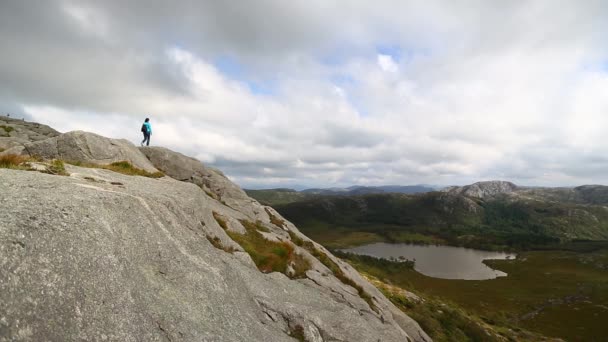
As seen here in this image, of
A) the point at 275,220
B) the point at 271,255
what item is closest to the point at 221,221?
the point at 271,255

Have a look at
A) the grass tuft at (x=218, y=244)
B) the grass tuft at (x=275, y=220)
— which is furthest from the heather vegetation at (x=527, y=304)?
the grass tuft at (x=218, y=244)

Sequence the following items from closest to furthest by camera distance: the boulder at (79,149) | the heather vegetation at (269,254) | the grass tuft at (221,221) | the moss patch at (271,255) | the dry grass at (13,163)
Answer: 1. the dry grass at (13,163)
2. the heather vegetation at (269,254)
3. the moss patch at (271,255)
4. the grass tuft at (221,221)
5. the boulder at (79,149)

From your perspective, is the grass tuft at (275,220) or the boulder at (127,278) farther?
the grass tuft at (275,220)

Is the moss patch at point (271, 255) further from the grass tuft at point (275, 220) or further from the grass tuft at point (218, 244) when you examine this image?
the grass tuft at point (275, 220)

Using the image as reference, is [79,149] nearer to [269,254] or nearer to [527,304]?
[269,254]

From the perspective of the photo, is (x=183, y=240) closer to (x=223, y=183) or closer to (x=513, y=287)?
(x=223, y=183)

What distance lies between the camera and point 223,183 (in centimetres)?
4469

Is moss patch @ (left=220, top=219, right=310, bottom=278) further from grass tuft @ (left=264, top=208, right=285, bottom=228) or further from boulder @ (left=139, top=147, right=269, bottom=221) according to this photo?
grass tuft @ (left=264, top=208, right=285, bottom=228)

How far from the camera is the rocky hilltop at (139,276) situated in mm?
8211

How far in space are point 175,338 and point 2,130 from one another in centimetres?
4948

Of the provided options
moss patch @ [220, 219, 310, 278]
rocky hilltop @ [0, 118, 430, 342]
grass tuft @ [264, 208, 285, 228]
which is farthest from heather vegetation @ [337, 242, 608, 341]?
rocky hilltop @ [0, 118, 430, 342]

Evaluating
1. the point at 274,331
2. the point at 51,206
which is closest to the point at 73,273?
the point at 51,206

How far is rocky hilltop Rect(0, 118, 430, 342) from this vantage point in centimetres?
821

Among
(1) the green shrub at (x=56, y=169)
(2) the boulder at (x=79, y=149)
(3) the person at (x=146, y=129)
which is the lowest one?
(1) the green shrub at (x=56, y=169)
